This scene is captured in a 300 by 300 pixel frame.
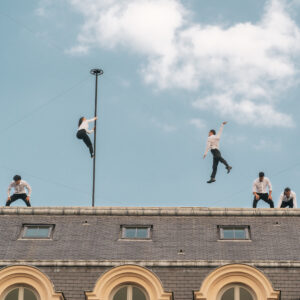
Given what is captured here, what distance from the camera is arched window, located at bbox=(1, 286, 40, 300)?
32.4 m

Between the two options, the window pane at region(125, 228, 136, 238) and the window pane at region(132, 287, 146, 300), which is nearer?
the window pane at region(132, 287, 146, 300)

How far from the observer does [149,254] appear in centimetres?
3512

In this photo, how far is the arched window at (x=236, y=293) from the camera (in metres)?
32.3

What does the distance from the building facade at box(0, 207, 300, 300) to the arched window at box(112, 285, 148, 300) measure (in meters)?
0.03

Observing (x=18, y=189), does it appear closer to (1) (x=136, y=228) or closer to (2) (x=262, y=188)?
(1) (x=136, y=228)

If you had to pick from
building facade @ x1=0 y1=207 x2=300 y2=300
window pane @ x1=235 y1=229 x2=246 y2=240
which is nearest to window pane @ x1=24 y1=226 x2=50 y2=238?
building facade @ x1=0 y1=207 x2=300 y2=300

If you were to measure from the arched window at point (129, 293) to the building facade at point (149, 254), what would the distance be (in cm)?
3

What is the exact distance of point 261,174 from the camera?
39.6 metres

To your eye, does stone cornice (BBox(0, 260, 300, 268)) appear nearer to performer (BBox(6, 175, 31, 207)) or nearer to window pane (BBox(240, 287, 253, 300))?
window pane (BBox(240, 287, 253, 300))

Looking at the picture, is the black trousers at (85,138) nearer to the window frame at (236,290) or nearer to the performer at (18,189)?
the performer at (18,189)

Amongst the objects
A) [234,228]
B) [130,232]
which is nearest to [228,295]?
[234,228]

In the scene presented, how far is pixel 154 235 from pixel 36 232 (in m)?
4.27

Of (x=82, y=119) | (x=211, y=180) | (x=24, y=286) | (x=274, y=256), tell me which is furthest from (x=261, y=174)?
(x=24, y=286)

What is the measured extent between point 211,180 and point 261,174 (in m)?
2.38
